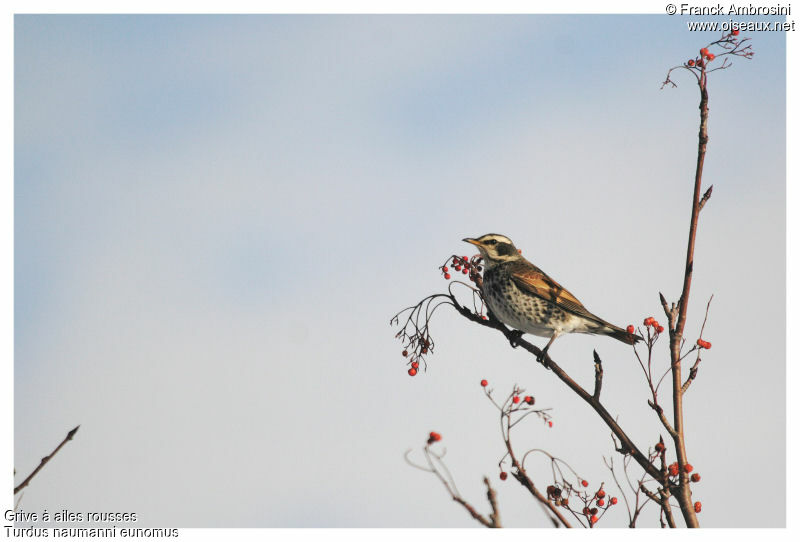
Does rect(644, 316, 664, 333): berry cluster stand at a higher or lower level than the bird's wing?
lower

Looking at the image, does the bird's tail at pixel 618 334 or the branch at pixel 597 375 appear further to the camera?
the bird's tail at pixel 618 334

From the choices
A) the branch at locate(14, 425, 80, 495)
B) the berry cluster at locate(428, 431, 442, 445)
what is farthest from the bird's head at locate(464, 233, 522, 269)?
the branch at locate(14, 425, 80, 495)

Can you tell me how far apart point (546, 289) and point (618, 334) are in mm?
952

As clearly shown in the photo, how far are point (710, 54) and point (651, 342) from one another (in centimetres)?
212

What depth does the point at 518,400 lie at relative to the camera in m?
5.23

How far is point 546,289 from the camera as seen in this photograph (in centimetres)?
872

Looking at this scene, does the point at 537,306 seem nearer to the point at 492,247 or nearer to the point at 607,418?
the point at 492,247

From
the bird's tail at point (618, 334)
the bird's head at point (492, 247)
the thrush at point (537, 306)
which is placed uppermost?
the bird's head at point (492, 247)

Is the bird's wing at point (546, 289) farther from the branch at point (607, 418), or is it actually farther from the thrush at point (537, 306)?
the branch at point (607, 418)

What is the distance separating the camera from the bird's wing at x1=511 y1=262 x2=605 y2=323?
340 inches

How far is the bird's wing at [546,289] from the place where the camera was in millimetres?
8641

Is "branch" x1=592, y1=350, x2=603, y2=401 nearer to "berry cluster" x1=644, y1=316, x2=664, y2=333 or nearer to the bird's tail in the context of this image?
"berry cluster" x1=644, y1=316, x2=664, y2=333

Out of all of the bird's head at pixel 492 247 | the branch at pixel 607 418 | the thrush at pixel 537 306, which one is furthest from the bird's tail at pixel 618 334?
the branch at pixel 607 418
